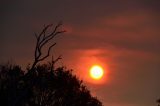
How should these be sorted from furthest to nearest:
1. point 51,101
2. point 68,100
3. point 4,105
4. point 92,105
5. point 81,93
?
point 92,105 → point 81,93 → point 68,100 → point 51,101 → point 4,105

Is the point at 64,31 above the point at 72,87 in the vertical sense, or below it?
below

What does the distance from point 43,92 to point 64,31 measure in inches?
1765

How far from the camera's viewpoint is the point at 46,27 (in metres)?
51.9

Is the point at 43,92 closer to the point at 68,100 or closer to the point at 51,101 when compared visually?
the point at 51,101

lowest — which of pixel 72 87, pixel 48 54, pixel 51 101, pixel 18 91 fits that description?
pixel 18 91

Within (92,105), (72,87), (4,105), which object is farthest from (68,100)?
(4,105)

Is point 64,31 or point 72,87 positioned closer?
point 64,31

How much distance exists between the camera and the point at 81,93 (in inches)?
4606

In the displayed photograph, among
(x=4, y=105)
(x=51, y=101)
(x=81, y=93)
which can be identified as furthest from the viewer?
(x=81, y=93)

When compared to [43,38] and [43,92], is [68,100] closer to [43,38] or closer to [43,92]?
[43,92]

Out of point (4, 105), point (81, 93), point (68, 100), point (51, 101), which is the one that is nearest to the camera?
point (4, 105)

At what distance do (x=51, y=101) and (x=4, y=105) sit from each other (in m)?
39.4

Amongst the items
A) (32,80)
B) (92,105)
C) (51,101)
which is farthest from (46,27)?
(92,105)

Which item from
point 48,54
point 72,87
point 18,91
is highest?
point 72,87
